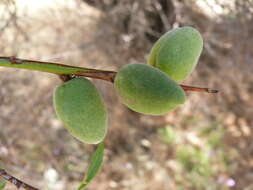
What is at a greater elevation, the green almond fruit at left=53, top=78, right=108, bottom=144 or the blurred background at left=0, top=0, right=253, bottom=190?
the green almond fruit at left=53, top=78, right=108, bottom=144

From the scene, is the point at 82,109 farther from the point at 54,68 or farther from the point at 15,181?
the point at 15,181

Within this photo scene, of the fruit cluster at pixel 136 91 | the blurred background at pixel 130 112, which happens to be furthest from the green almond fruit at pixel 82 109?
the blurred background at pixel 130 112

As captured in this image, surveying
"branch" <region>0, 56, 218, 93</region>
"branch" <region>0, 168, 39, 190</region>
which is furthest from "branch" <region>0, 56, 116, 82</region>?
"branch" <region>0, 168, 39, 190</region>

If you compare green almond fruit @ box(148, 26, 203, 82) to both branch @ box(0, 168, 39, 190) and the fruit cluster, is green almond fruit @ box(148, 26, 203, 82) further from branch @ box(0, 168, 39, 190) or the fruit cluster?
branch @ box(0, 168, 39, 190)

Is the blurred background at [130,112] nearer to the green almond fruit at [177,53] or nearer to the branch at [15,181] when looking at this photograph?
the green almond fruit at [177,53]

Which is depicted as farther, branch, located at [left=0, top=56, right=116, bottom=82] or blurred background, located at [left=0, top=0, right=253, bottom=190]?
blurred background, located at [left=0, top=0, right=253, bottom=190]

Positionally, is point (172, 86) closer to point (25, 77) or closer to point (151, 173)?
point (151, 173)

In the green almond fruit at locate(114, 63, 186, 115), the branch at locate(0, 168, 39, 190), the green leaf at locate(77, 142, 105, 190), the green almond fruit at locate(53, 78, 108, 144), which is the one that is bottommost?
the green leaf at locate(77, 142, 105, 190)

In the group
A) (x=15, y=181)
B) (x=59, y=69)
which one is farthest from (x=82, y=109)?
(x=15, y=181)
